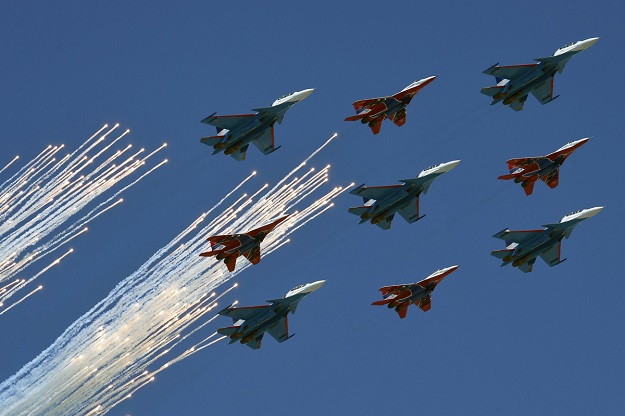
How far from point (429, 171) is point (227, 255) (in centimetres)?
1829

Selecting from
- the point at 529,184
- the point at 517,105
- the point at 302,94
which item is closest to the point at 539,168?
the point at 529,184

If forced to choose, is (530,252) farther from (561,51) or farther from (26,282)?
(26,282)

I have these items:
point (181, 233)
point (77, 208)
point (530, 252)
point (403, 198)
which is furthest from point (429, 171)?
point (77, 208)

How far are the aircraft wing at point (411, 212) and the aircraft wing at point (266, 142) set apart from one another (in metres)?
12.1

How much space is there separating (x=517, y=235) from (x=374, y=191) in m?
12.9

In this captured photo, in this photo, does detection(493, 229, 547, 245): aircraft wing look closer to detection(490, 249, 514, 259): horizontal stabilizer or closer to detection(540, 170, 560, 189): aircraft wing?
detection(490, 249, 514, 259): horizontal stabilizer

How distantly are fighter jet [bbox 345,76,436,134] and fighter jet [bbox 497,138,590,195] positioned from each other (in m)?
9.63

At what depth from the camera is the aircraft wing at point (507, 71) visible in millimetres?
122812

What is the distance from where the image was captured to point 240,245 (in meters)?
117

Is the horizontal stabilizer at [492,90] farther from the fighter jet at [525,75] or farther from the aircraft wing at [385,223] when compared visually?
the aircraft wing at [385,223]

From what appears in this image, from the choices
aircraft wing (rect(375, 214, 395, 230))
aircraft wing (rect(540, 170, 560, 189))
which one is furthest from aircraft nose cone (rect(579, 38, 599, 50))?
aircraft wing (rect(375, 214, 395, 230))

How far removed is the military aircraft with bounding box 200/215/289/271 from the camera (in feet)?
383

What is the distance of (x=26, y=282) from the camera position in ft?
416

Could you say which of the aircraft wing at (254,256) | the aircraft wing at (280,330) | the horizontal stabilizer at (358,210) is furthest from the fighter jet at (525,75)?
the aircraft wing at (280,330)
